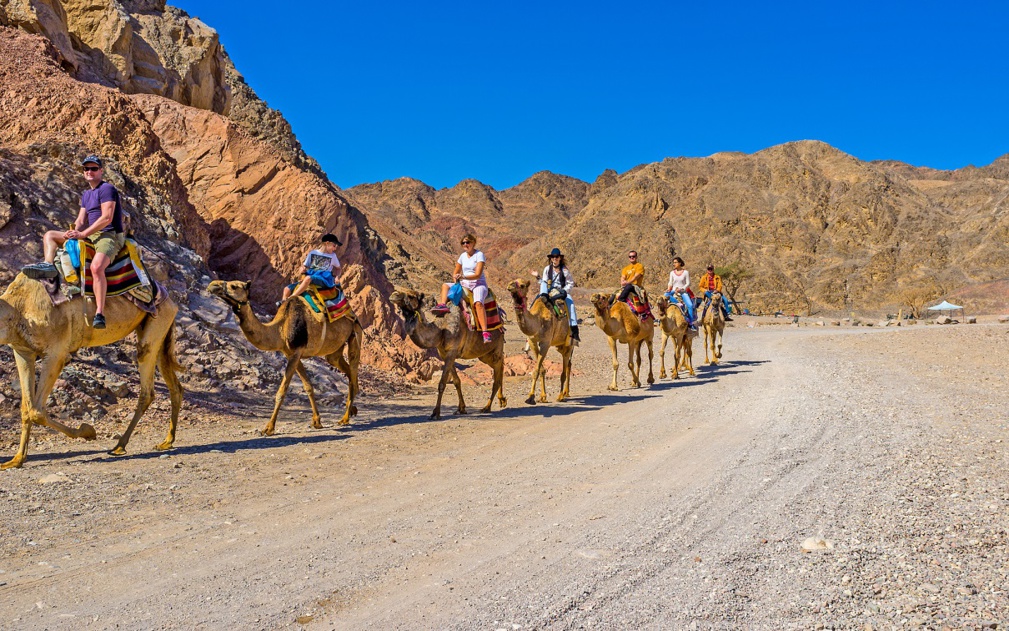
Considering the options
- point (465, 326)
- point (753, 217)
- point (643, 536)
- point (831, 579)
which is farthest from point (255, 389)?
point (753, 217)

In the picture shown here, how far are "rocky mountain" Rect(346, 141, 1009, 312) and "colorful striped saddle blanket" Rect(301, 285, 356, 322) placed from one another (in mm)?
57828

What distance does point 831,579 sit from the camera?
4.04 meters

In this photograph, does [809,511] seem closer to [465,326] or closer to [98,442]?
[465,326]

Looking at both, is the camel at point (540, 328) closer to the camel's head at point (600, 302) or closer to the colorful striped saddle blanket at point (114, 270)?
the camel's head at point (600, 302)

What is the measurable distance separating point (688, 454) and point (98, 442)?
6887 millimetres

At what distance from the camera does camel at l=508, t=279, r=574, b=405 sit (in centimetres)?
1266

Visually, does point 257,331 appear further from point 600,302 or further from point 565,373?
point 600,302

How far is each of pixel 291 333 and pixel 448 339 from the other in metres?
2.59

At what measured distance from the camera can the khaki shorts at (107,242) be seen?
24.7 ft

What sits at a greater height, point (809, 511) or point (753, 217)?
point (753, 217)

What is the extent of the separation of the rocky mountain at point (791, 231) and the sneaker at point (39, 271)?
200 feet

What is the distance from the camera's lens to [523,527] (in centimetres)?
514

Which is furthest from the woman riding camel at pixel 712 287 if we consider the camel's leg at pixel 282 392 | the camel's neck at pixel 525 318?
the camel's leg at pixel 282 392

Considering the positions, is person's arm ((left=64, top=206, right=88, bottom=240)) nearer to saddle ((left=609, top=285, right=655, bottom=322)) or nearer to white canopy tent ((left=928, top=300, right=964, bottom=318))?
saddle ((left=609, top=285, right=655, bottom=322))
